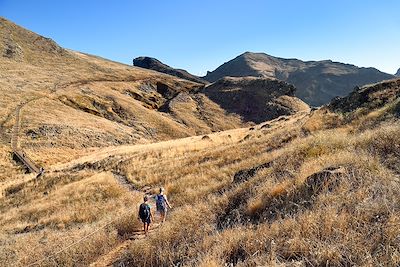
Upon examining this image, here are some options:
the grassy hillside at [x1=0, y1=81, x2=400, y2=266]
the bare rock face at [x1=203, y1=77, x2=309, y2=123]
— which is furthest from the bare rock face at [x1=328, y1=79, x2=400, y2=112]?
the bare rock face at [x1=203, y1=77, x2=309, y2=123]

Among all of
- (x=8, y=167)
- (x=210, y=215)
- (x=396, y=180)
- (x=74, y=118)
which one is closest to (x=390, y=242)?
(x=396, y=180)

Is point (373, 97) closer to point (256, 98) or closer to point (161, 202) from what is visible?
point (161, 202)

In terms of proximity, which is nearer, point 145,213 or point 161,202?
point 145,213

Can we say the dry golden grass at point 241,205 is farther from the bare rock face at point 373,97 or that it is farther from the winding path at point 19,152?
the winding path at point 19,152

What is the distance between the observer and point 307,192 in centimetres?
827

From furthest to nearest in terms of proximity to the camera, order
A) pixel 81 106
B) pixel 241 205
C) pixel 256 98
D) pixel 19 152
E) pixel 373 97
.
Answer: pixel 256 98, pixel 81 106, pixel 19 152, pixel 373 97, pixel 241 205

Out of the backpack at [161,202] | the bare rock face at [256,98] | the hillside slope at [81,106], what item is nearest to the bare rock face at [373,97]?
the backpack at [161,202]

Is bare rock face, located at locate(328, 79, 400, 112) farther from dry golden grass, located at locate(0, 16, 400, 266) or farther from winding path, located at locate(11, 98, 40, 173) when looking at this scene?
winding path, located at locate(11, 98, 40, 173)

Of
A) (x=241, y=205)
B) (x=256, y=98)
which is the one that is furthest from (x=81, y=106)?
(x=241, y=205)

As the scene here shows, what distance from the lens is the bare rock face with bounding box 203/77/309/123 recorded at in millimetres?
98500

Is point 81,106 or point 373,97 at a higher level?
point 81,106

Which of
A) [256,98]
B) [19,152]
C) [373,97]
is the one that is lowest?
[19,152]

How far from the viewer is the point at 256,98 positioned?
105 m

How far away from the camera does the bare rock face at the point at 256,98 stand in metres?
98.5
